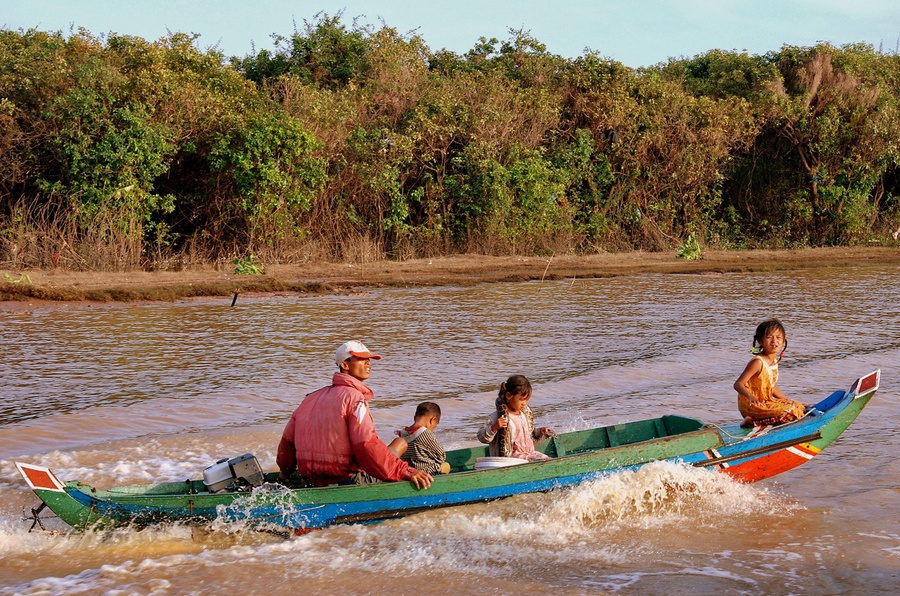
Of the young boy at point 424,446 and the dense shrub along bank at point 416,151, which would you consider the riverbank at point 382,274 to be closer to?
the dense shrub along bank at point 416,151

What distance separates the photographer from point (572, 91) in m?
23.3

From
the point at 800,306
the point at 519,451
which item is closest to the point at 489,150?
the point at 800,306

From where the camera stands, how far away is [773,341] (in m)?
7.10

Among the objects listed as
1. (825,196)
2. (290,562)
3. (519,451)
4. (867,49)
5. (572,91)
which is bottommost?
(290,562)

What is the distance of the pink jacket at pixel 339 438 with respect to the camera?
5.83m

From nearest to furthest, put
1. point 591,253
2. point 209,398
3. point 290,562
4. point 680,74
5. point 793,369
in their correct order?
1. point 290,562
2. point 209,398
3. point 793,369
4. point 591,253
5. point 680,74

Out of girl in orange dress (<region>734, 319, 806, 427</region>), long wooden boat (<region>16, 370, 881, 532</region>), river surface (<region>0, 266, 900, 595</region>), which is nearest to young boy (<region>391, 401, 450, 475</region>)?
long wooden boat (<region>16, 370, 881, 532</region>)

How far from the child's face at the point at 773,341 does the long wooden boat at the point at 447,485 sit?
572mm

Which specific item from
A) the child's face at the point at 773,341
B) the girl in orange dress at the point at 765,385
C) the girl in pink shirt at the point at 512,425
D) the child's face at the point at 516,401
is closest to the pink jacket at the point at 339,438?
the girl in pink shirt at the point at 512,425

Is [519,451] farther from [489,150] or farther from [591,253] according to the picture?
[591,253]

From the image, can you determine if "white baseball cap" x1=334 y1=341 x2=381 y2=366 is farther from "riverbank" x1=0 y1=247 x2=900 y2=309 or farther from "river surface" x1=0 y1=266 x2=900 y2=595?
"riverbank" x1=0 y1=247 x2=900 y2=309

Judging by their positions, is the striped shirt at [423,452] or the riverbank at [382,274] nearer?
the striped shirt at [423,452]

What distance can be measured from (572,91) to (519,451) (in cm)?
1784

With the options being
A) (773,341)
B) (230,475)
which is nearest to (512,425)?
(230,475)
